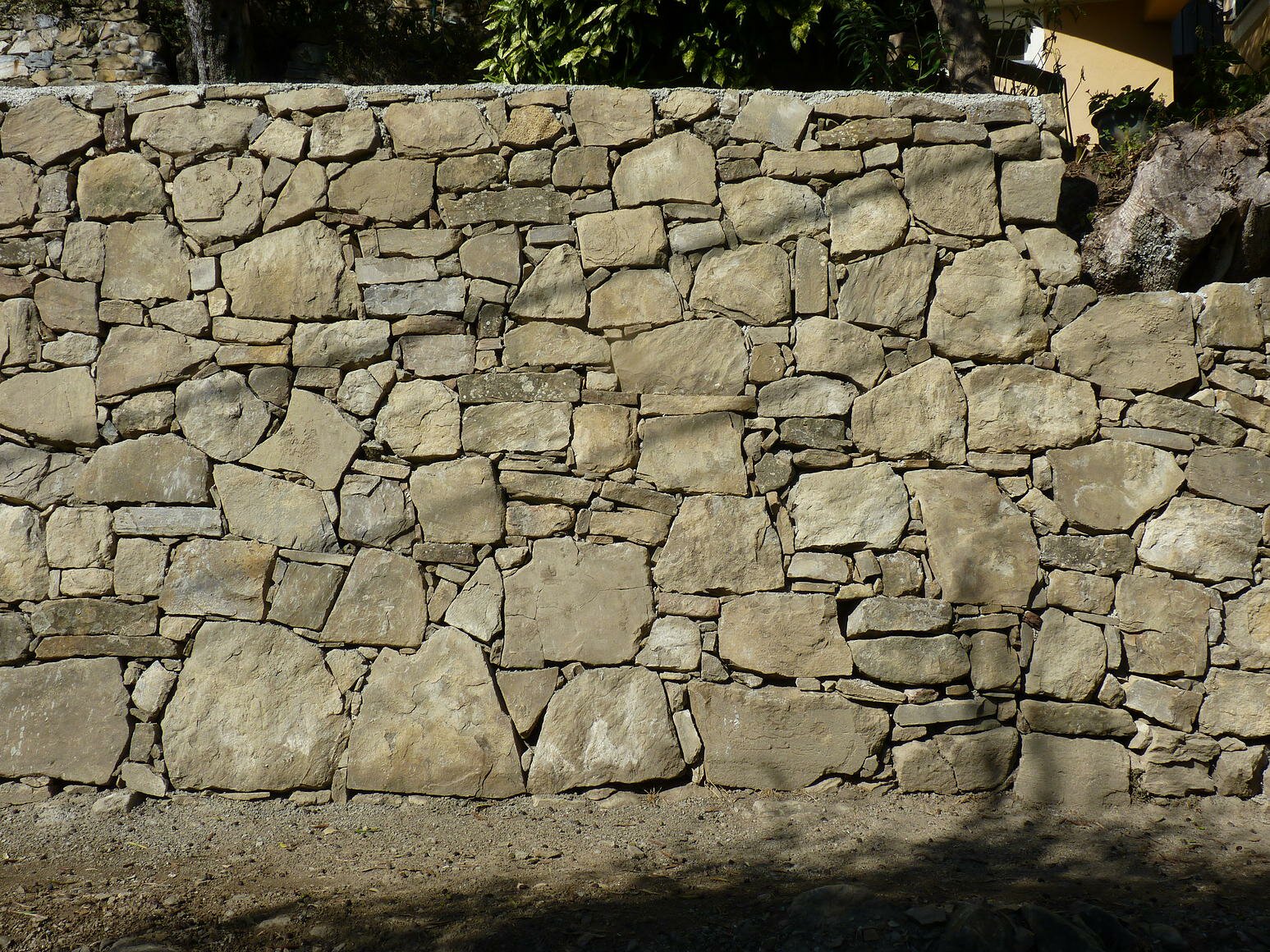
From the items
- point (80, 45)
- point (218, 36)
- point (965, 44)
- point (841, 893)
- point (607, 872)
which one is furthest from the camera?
point (80, 45)

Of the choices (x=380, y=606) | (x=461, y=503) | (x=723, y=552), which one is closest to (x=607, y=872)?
(x=723, y=552)

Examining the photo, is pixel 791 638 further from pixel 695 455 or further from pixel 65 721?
pixel 65 721

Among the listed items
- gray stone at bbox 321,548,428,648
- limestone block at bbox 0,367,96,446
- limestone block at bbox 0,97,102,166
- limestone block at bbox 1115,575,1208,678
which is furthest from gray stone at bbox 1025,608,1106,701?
limestone block at bbox 0,97,102,166

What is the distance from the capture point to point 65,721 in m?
3.38

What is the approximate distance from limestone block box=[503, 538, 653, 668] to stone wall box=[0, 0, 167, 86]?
4.49m

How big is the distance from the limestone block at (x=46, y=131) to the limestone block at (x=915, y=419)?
307 cm

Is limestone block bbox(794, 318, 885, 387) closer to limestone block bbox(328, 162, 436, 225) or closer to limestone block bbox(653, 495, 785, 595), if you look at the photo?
limestone block bbox(653, 495, 785, 595)

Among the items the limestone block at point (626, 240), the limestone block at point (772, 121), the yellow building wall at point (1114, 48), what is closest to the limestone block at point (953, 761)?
the limestone block at point (626, 240)

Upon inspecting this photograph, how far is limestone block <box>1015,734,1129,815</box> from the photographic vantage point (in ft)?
10.8

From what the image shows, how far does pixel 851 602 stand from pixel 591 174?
1842mm

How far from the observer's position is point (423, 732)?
11.0 feet

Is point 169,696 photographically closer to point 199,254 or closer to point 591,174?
point 199,254

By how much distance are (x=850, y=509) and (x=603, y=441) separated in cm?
93

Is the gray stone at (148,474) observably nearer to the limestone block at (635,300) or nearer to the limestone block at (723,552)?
the limestone block at (635,300)
